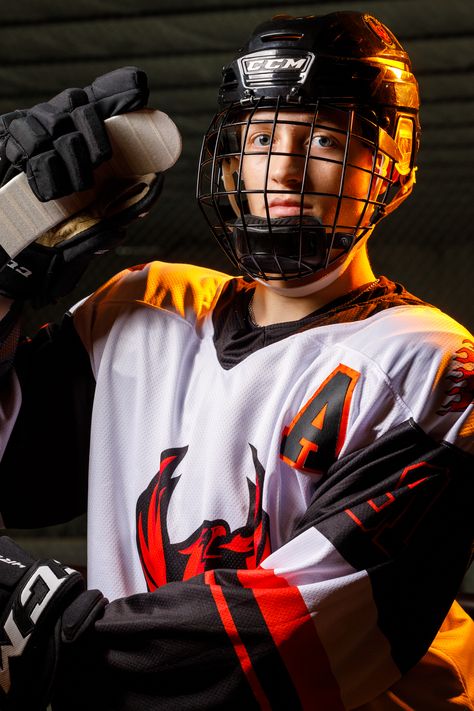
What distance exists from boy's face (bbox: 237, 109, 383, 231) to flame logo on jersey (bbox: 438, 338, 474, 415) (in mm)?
208

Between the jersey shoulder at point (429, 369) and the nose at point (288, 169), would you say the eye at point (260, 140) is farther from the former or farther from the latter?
the jersey shoulder at point (429, 369)

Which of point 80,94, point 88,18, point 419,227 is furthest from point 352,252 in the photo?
point 419,227

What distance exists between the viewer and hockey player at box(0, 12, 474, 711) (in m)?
0.98

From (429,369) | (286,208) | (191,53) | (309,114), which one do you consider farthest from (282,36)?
(191,53)

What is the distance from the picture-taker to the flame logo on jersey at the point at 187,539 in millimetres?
1097

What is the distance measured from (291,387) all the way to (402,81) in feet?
1.38

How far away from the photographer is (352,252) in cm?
119

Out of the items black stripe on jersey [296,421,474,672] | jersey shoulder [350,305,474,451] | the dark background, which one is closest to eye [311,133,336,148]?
jersey shoulder [350,305,474,451]

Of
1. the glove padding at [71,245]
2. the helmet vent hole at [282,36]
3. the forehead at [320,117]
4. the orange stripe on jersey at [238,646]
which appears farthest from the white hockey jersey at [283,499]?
the helmet vent hole at [282,36]

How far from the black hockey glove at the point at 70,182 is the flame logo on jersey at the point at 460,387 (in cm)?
41

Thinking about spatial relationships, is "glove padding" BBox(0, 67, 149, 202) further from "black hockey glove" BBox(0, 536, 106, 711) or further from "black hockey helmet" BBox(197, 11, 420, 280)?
"black hockey glove" BBox(0, 536, 106, 711)

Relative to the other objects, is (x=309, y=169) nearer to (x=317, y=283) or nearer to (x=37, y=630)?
(x=317, y=283)

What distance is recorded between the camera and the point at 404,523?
100 centimetres

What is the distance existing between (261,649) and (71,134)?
1.98 feet
